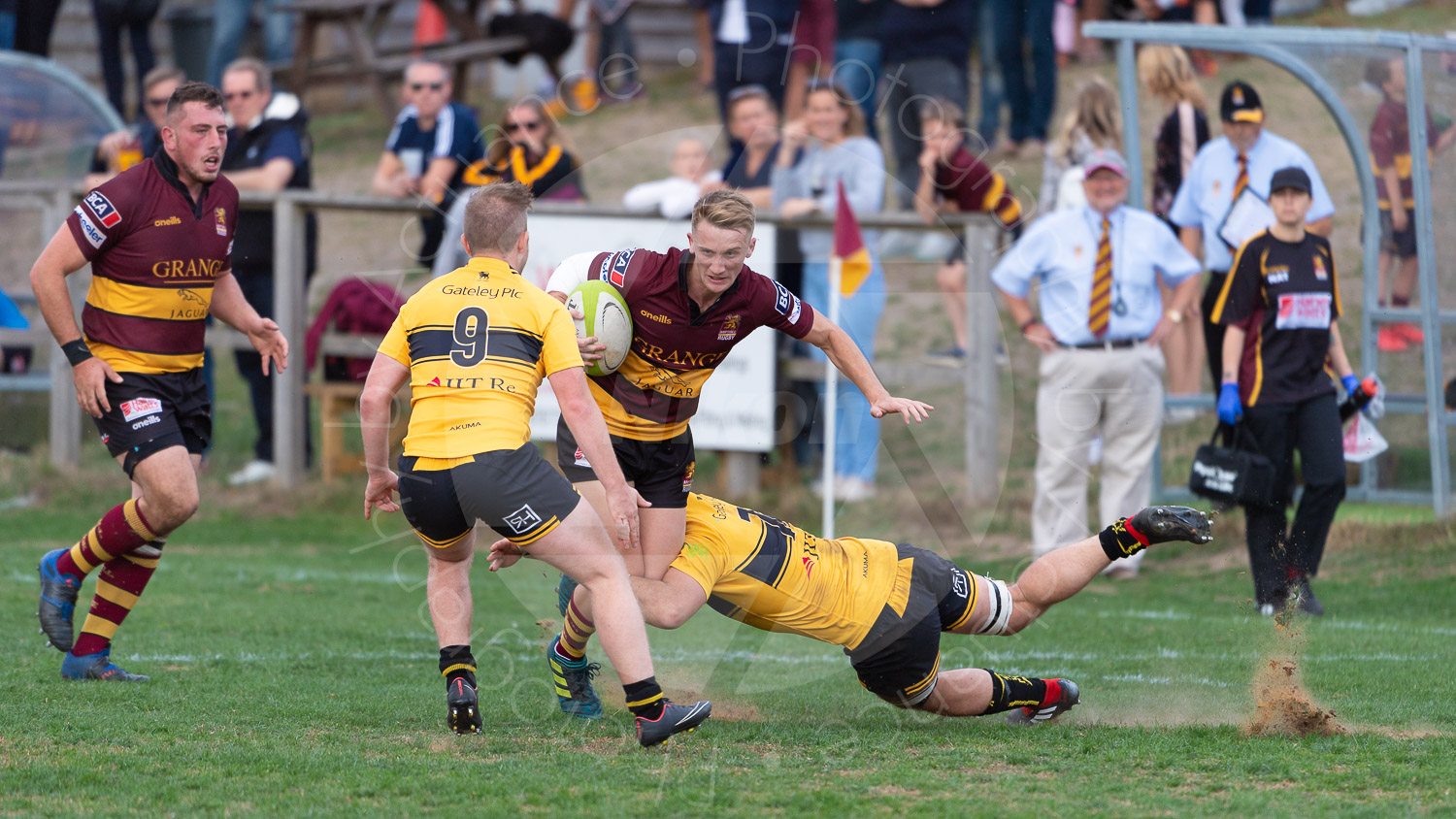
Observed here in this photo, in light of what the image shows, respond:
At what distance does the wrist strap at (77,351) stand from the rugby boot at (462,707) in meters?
2.08

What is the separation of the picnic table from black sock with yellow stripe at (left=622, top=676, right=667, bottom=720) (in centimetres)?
1273

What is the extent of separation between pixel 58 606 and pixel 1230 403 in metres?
5.74

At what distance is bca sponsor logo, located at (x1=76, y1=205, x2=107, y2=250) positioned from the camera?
599 centimetres

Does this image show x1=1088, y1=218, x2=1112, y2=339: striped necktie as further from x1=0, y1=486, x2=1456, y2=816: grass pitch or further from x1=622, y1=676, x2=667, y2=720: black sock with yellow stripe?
x1=622, y1=676, x2=667, y2=720: black sock with yellow stripe

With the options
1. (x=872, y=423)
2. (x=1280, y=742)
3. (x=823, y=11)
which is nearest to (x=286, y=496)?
(x=872, y=423)

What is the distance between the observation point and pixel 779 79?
12.6 meters

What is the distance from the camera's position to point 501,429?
4.95 m

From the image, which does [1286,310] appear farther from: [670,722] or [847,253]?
[670,722]

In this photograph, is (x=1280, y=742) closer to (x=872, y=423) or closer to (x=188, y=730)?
(x=188, y=730)

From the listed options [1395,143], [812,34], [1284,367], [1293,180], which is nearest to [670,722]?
[1284,367]

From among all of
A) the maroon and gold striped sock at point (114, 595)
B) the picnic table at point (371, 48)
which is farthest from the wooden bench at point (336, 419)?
A: the picnic table at point (371, 48)

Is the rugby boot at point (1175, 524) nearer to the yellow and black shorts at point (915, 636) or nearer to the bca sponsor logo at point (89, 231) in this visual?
the yellow and black shorts at point (915, 636)

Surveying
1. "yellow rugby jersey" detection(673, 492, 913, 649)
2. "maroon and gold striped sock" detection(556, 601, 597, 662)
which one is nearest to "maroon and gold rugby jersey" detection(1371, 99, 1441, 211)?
"yellow rugby jersey" detection(673, 492, 913, 649)

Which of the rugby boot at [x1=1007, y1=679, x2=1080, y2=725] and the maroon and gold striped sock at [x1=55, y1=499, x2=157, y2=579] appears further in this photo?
the maroon and gold striped sock at [x1=55, y1=499, x2=157, y2=579]
